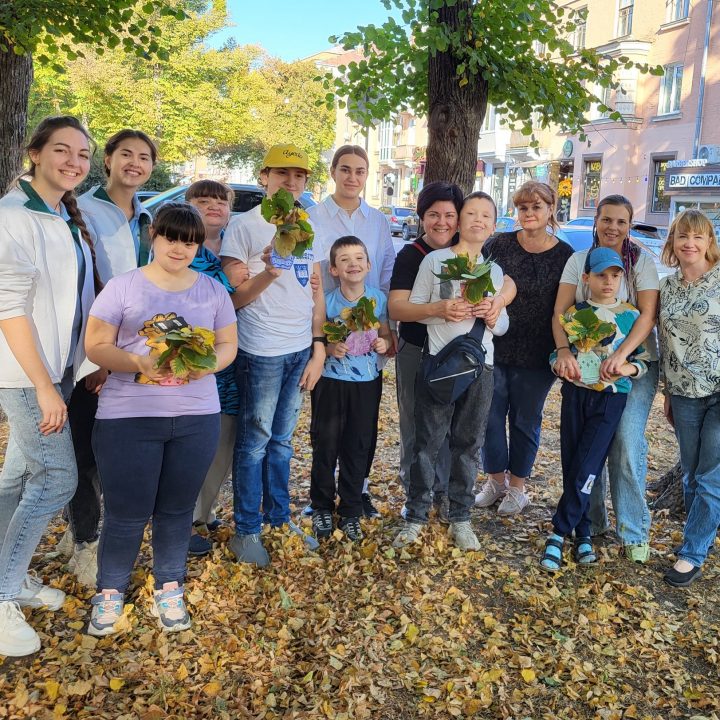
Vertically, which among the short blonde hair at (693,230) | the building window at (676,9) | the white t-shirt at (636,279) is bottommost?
the white t-shirt at (636,279)

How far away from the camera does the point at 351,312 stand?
4000 mm

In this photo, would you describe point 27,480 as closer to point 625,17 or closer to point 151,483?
point 151,483

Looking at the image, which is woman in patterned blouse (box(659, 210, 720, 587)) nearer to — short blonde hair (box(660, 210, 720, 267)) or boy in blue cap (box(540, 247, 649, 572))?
short blonde hair (box(660, 210, 720, 267))

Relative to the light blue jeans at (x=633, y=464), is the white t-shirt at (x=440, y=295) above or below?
above

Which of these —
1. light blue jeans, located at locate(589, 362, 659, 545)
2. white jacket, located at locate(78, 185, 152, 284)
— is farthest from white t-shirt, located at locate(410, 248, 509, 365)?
white jacket, located at locate(78, 185, 152, 284)

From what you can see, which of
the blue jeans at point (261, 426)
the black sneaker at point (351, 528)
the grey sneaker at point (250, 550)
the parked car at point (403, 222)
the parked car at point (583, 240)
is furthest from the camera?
the parked car at point (403, 222)

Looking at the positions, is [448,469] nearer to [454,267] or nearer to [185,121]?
[454,267]

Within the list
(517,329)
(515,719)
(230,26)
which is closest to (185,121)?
(230,26)

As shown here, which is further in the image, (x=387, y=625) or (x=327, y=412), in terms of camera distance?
(x=327, y=412)

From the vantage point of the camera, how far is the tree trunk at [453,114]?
7020 millimetres

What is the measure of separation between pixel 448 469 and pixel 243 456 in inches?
56.7

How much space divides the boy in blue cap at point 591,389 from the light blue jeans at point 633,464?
0.08 metres

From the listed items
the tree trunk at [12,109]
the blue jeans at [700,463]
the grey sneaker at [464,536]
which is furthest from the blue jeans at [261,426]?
the tree trunk at [12,109]

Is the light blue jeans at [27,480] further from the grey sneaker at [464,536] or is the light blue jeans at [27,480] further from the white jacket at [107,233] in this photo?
the grey sneaker at [464,536]
